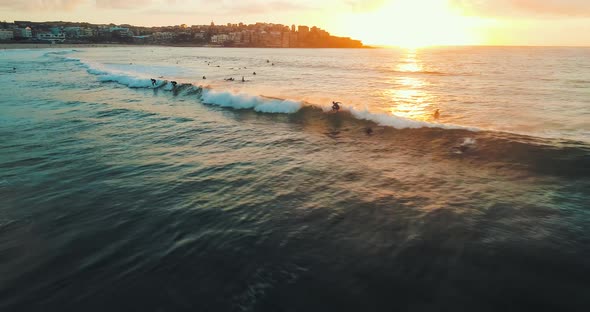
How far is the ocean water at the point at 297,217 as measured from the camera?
6.03 m

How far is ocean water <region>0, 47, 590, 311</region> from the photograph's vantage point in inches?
237

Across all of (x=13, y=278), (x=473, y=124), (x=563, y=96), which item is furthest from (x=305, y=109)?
(x=563, y=96)

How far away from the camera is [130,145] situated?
15484 millimetres

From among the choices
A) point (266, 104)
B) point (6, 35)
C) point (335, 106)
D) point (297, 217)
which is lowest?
point (297, 217)

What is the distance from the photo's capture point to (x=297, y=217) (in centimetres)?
869

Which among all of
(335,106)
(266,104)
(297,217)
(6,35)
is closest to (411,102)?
(335,106)

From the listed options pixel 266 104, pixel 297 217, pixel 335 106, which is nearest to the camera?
pixel 297 217

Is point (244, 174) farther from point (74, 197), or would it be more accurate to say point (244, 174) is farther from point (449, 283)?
point (449, 283)

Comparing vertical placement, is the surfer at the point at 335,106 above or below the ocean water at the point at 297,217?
above

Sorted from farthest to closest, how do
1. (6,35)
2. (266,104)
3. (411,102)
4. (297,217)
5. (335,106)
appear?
(6,35)
(411,102)
(266,104)
(335,106)
(297,217)

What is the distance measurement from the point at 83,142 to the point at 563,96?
34974 mm

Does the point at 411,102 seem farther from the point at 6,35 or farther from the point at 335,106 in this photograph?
the point at 6,35

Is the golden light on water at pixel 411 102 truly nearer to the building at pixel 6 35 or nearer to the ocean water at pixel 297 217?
the ocean water at pixel 297 217

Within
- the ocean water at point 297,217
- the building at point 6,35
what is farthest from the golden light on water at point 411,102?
the building at point 6,35
